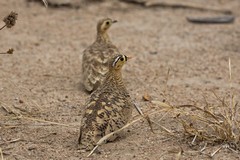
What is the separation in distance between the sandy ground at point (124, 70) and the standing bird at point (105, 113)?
0.54ft

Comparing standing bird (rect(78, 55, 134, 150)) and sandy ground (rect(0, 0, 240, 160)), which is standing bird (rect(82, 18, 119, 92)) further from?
standing bird (rect(78, 55, 134, 150))

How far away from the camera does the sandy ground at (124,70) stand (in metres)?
5.56

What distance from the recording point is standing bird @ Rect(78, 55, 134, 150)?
5293 millimetres

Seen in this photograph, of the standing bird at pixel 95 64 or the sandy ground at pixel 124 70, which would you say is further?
the standing bird at pixel 95 64

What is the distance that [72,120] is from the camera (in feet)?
20.7

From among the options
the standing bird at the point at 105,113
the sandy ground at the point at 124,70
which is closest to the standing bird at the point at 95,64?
the sandy ground at the point at 124,70

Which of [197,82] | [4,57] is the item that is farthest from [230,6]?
[4,57]

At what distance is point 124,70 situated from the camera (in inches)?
324

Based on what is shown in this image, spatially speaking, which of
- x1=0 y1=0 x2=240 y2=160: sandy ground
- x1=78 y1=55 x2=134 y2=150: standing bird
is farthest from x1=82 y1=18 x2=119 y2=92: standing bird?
x1=78 y1=55 x2=134 y2=150: standing bird

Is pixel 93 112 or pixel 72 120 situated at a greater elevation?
pixel 93 112

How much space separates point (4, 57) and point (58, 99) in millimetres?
1852

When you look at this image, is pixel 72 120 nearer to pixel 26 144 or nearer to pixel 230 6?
pixel 26 144

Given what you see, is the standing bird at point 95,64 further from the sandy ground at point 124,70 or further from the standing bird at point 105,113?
the standing bird at point 105,113

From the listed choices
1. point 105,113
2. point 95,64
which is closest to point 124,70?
point 95,64
